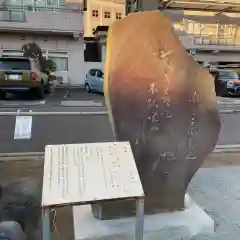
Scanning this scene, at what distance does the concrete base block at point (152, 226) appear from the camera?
256 centimetres

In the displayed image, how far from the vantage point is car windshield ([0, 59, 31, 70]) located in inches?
425

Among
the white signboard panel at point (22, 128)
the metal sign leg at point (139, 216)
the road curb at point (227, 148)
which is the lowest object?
the road curb at point (227, 148)

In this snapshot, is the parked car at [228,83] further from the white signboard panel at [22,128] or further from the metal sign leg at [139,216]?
the metal sign leg at [139,216]

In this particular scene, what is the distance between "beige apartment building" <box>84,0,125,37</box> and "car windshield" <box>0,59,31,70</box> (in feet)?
45.6

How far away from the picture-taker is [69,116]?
5.20 metres

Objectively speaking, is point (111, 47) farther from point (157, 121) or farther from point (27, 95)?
point (27, 95)

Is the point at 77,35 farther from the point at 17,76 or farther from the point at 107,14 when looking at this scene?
the point at 107,14

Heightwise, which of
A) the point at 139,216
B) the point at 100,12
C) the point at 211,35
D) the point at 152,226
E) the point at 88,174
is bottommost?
the point at 152,226

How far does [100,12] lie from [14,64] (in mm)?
15361

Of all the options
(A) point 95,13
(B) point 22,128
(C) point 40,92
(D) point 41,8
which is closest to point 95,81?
(C) point 40,92

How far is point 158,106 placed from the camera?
265cm

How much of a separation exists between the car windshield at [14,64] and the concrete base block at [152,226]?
899 centimetres

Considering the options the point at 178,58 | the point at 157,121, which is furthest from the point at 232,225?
the point at 178,58

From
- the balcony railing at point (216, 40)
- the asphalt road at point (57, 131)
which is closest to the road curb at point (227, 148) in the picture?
the asphalt road at point (57, 131)
